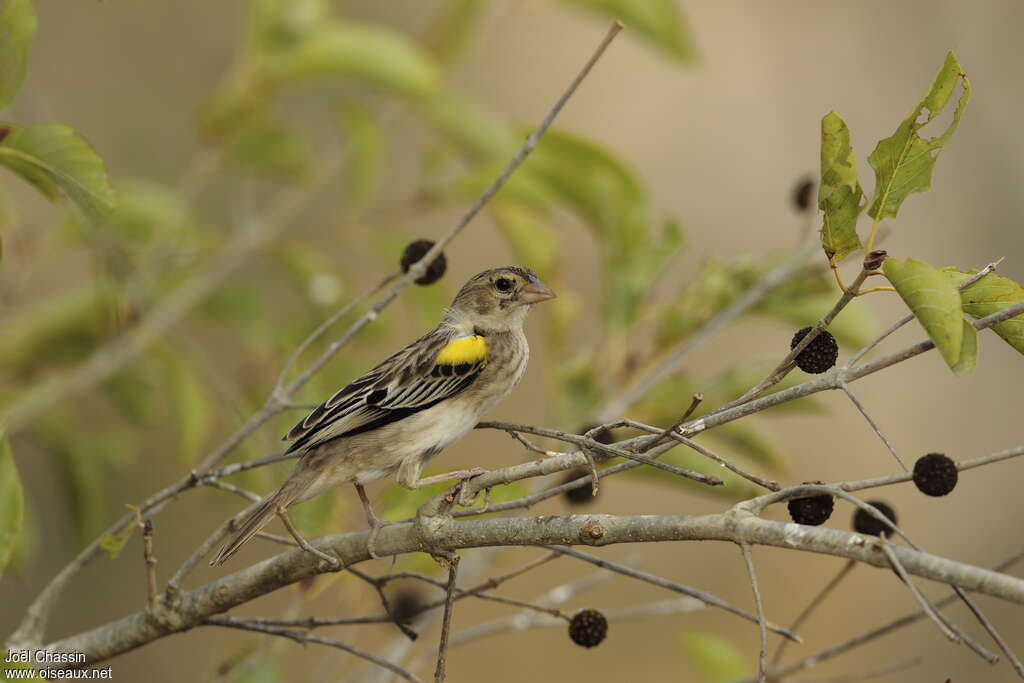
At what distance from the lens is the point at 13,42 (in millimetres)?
2045

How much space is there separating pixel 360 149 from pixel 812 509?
9.67 feet

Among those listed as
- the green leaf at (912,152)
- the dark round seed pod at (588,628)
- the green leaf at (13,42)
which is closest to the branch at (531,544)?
the dark round seed pod at (588,628)

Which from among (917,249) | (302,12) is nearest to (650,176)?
(917,249)

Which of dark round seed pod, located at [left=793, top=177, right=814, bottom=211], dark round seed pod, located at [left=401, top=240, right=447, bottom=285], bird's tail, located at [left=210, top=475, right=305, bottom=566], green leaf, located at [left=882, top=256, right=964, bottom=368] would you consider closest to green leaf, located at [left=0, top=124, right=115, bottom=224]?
dark round seed pod, located at [left=401, top=240, right=447, bottom=285]

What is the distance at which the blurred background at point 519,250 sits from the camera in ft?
11.9

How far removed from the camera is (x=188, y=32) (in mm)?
6078

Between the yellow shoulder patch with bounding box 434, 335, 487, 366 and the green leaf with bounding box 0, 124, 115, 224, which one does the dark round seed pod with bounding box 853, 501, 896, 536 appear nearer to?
the yellow shoulder patch with bounding box 434, 335, 487, 366

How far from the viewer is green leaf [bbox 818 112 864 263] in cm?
173

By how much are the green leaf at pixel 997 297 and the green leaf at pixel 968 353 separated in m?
0.08

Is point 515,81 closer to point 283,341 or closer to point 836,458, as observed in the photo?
point 836,458

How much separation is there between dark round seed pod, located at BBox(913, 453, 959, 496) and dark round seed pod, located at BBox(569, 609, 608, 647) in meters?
0.89

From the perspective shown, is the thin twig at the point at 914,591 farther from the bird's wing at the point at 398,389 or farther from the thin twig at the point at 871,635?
the bird's wing at the point at 398,389

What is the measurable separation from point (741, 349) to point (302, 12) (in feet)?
10.7

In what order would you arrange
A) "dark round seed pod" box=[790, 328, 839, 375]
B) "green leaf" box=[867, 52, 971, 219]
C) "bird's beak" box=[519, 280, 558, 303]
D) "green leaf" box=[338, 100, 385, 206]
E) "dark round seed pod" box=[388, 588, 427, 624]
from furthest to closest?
"green leaf" box=[338, 100, 385, 206] < "bird's beak" box=[519, 280, 558, 303] < "dark round seed pod" box=[388, 588, 427, 624] < "dark round seed pod" box=[790, 328, 839, 375] < "green leaf" box=[867, 52, 971, 219]
